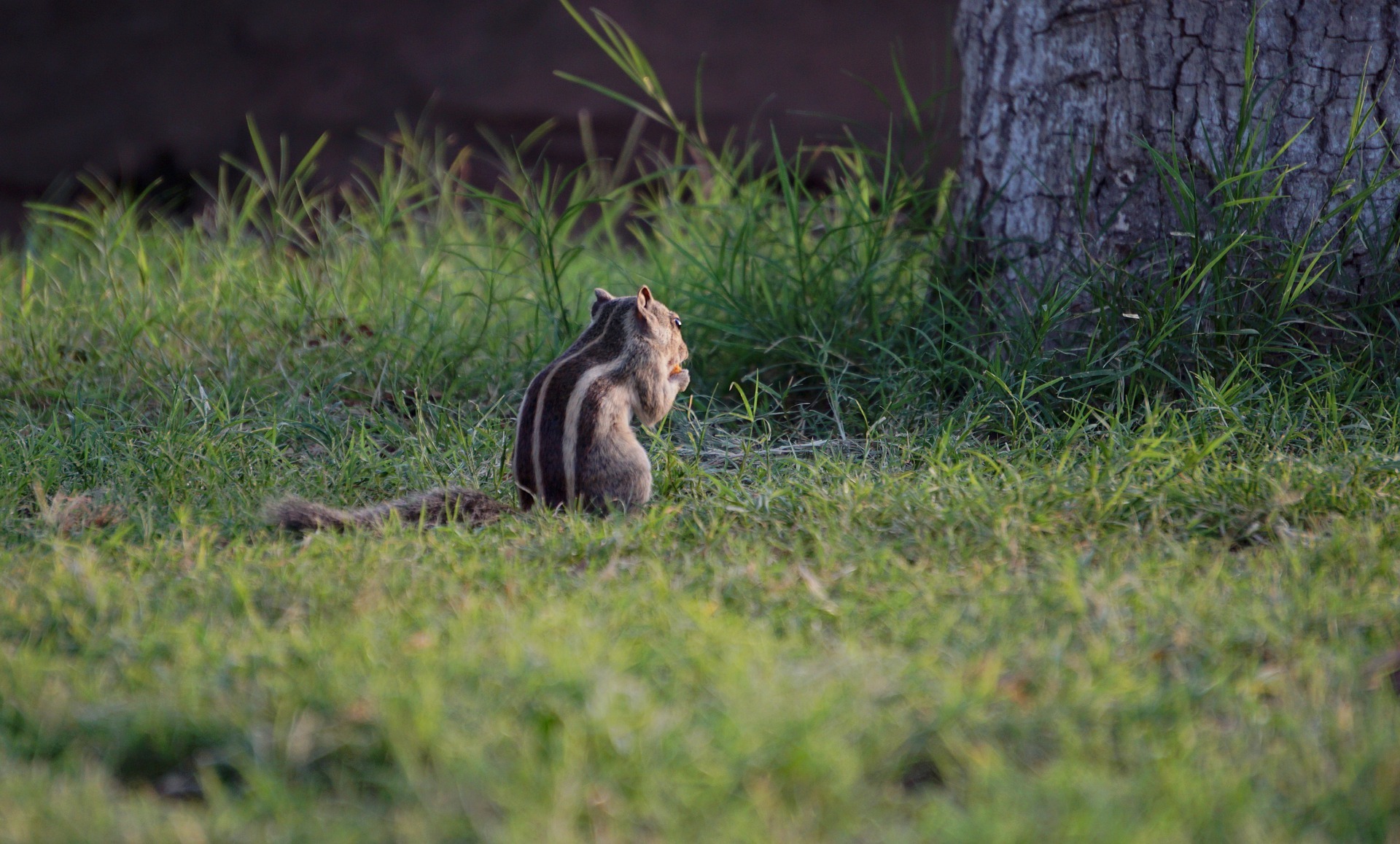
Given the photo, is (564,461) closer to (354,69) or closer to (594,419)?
(594,419)

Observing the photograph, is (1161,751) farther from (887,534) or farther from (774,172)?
(774,172)

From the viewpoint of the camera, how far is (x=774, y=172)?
5.06 m

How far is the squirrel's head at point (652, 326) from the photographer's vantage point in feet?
12.1

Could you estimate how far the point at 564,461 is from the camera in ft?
10.9

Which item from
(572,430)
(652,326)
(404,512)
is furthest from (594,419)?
(404,512)

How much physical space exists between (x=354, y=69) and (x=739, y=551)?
5.73 metres

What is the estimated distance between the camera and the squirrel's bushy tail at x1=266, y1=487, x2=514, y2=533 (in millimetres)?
3191

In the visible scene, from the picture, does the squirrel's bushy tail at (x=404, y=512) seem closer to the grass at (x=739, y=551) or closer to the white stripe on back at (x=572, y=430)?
the grass at (x=739, y=551)

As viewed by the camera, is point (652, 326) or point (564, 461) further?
point (652, 326)

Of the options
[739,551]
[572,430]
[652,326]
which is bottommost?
[739,551]

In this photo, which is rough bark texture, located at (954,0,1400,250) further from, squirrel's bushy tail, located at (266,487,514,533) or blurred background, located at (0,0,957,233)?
blurred background, located at (0,0,957,233)

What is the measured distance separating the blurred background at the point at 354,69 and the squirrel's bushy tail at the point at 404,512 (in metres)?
4.63

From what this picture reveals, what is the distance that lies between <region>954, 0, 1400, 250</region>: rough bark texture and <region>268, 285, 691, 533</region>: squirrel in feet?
5.77

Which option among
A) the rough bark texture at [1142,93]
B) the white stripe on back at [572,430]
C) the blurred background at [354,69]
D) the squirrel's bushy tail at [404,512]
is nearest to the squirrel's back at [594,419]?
the white stripe on back at [572,430]
